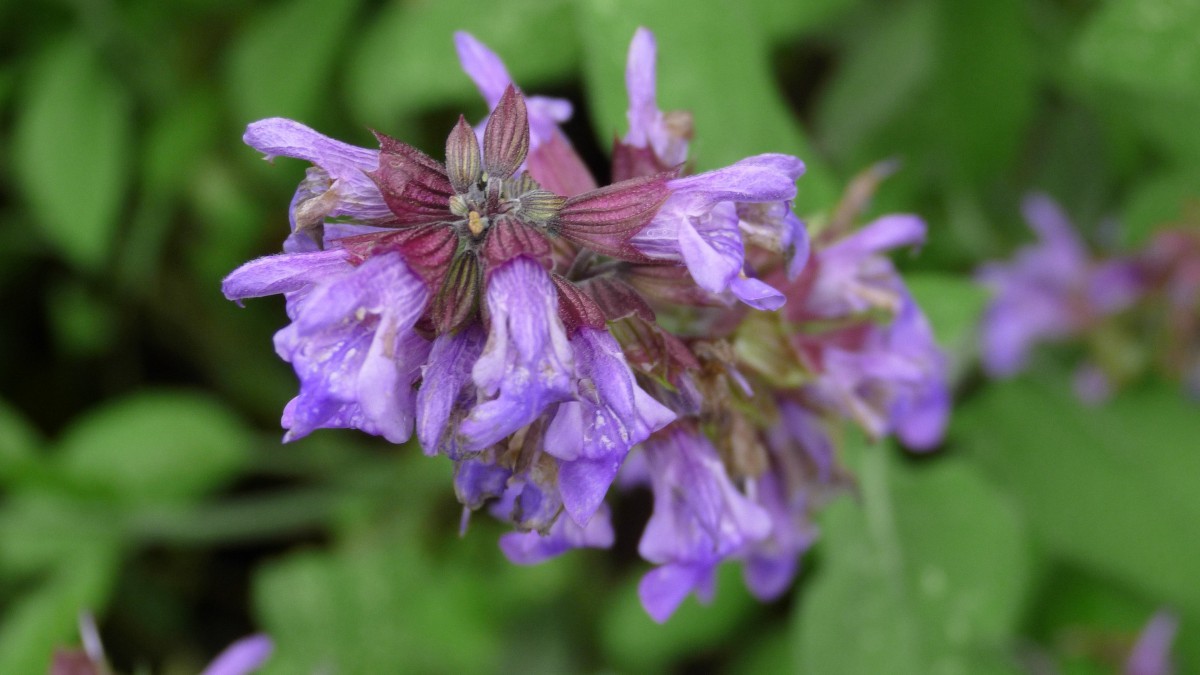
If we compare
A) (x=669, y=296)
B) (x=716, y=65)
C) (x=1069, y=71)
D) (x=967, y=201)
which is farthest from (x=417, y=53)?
(x=1069, y=71)

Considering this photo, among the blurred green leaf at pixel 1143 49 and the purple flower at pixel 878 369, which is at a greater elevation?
the blurred green leaf at pixel 1143 49

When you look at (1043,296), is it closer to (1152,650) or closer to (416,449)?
(1152,650)

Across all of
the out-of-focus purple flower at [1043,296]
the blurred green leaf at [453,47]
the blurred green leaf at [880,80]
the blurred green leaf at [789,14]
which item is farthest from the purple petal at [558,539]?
the blurred green leaf at [880,80]

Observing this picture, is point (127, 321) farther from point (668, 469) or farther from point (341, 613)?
point (668, 469)

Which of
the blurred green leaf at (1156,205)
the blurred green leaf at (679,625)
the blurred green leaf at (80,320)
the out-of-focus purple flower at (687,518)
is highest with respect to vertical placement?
the out-of-focus purple flower at (687,518)

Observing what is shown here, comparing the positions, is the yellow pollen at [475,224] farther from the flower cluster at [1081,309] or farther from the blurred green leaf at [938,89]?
the blurred green leaf at [938,89]

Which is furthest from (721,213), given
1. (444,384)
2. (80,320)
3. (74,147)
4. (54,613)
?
(80,320)
